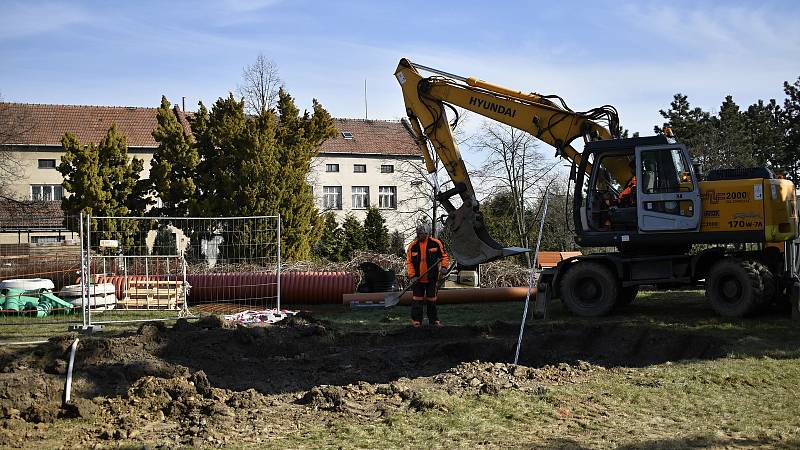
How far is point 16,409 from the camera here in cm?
739

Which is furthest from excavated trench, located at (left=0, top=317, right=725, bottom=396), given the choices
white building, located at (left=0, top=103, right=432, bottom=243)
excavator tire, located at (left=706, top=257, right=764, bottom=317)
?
white building, located at (left=0, top=103, right=432, bottom=243)

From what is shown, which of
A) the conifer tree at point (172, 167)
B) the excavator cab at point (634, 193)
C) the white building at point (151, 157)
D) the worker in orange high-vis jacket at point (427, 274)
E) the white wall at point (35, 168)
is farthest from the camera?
the white wall at point (35, 168)

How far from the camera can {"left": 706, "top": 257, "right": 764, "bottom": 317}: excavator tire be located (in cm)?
1275

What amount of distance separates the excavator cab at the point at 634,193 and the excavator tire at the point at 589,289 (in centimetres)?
49

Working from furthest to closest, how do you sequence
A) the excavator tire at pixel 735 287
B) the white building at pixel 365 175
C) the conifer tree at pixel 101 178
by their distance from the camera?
1. the white building at pixel 365 175
2. the conifer tree at pixel 101 178
3. the excavator tire at pixel 735 287

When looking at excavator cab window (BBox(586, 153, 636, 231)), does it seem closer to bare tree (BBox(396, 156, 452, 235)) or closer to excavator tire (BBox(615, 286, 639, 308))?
excavator tire (BBox(615, 286, 639, 308))

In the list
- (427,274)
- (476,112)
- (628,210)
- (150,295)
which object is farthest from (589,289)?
(150,295)

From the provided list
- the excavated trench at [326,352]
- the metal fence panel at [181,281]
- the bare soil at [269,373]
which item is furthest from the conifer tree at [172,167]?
the excavated trench at [326,352]

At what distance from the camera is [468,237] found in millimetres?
14742

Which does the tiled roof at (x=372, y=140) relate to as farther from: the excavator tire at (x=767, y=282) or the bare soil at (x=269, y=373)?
the excavator tire at (x=767, y=282)

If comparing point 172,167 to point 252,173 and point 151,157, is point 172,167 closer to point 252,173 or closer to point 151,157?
point 252,173

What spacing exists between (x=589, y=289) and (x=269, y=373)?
7.00m

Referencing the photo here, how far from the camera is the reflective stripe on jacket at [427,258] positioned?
1349 centimetres

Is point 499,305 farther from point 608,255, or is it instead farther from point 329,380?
point 329,380
